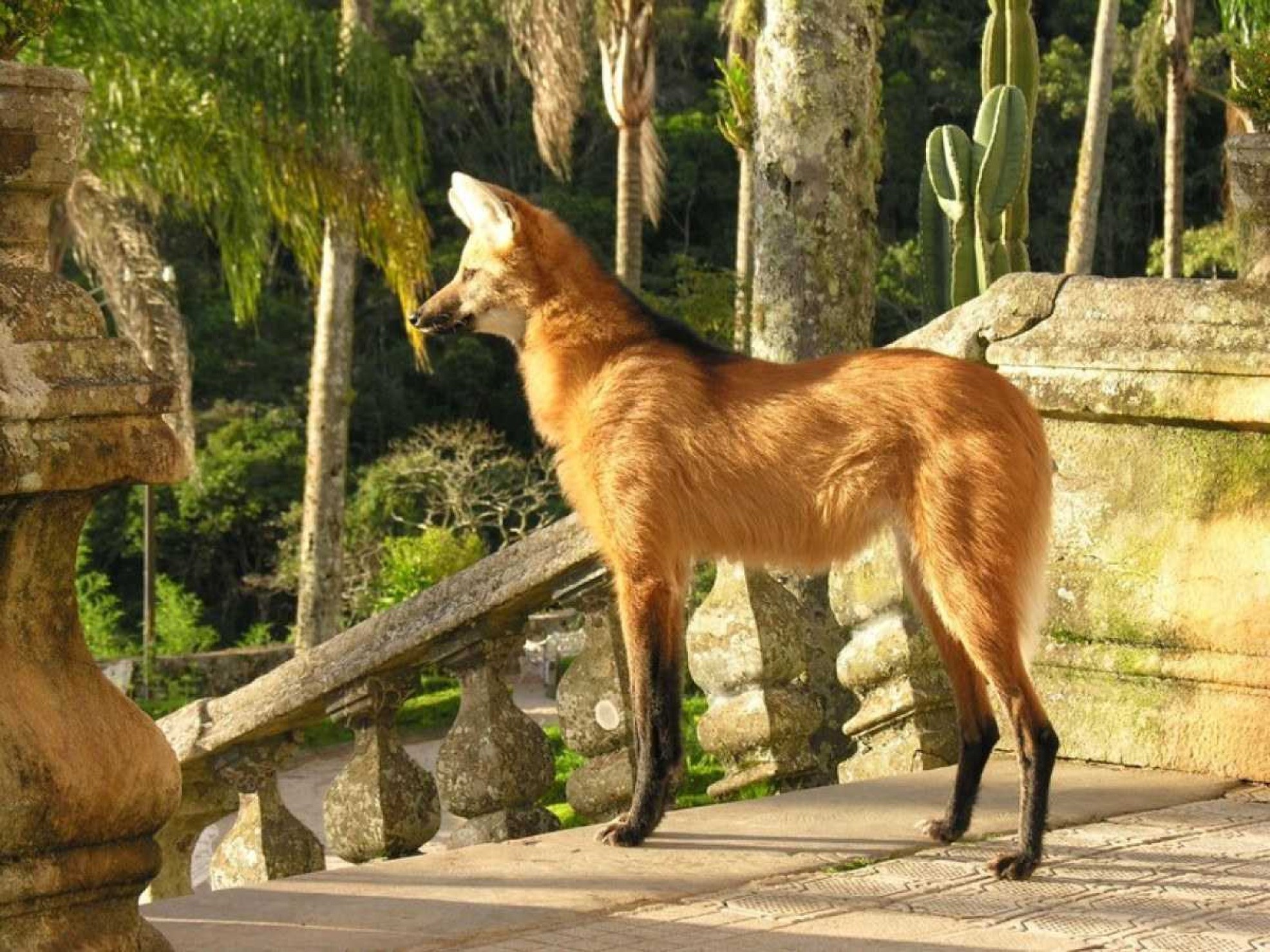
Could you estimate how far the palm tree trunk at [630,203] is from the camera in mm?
23656

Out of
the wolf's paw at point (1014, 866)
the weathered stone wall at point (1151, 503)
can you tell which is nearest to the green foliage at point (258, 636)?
the weathered stone wall at point (1151, 503)

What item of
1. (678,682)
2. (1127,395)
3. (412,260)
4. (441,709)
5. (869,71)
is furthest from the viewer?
(441,709)

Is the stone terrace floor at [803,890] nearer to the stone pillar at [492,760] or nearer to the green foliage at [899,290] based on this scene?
the stone pillar at [492,760]

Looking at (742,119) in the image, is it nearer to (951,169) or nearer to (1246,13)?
(1246,13)

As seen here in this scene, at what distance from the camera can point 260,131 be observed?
60.9 feet

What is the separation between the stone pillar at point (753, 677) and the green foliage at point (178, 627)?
21248mm

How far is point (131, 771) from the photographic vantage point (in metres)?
3.45

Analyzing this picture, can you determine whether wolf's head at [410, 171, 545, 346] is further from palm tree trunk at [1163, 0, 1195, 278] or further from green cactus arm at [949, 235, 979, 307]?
palm tree trunk at [1163, 0, 1195, 278]

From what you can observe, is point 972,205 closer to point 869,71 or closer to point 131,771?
point 869,71

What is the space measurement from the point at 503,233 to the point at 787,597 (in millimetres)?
1500

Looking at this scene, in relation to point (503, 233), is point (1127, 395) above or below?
below

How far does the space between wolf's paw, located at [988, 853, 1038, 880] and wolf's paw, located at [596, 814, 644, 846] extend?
2.90 ft

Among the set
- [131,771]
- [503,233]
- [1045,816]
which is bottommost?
[1045,816]

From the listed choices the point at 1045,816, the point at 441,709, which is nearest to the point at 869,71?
the point at 1045,816
